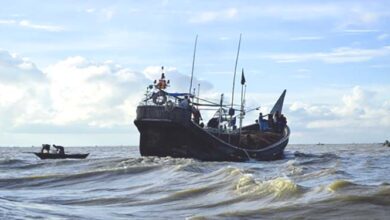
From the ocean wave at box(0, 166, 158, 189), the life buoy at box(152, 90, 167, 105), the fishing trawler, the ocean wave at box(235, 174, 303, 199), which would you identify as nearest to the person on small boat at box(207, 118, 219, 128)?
the fishing trawler

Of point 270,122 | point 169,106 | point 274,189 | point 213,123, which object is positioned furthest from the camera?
point 270,122

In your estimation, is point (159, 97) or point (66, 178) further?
point (159, 97)

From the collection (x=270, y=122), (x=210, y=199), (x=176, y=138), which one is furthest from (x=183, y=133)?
(x=210, y=199)

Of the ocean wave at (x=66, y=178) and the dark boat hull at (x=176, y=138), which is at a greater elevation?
the dark boat hull at (x=176, y=138)

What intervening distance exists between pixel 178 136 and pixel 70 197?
2089cm

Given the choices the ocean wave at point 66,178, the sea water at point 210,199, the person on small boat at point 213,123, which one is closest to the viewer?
the sea water at point 210,199

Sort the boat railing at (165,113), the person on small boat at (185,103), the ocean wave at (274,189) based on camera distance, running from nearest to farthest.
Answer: the ocean wave at (274,189), the boat railing at (165,113), the person on small boat at (185,103)

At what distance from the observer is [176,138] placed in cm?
4134

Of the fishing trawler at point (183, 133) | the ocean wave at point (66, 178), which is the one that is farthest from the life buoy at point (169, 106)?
the ocean wave at point (66, 178)

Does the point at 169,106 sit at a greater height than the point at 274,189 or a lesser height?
greater

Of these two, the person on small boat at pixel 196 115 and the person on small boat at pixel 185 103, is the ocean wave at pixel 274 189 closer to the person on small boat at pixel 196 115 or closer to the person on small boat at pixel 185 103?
the person on small boat at pixel 185 103

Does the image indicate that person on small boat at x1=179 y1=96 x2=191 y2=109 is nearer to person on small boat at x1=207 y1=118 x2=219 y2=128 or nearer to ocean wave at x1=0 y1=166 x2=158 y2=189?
person on small boat at x1=207 y1=118 x2=219 y2=128

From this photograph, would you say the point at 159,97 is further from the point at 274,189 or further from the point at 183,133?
the point at 274,189

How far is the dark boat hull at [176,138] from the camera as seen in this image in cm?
4050
